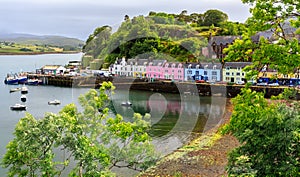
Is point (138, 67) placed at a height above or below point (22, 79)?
above

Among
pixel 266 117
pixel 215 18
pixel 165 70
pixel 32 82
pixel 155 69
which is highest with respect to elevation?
pixel 215 18

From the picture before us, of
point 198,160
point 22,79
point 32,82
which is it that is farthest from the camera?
point 22,79

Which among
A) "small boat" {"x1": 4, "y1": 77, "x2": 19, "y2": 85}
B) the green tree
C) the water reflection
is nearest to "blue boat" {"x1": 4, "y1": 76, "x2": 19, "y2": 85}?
"small boat" {"x1": 4, "y1": 77, "x2": 19, "y2": 85}

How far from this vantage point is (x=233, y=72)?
145 feet

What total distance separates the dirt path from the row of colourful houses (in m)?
23.1

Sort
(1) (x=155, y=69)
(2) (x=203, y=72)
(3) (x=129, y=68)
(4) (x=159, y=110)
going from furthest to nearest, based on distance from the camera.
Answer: (3) (x=129, y=68) → (1) (x=155, y=69) → (2) (x=203, y=72) → (4) (x=159, y=110)

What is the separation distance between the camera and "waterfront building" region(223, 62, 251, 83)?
43469 millimetres

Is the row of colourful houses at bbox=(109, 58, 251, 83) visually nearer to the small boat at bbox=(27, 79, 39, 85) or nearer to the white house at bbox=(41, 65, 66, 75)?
the white house at bbox=(41, 65, 66, 75)

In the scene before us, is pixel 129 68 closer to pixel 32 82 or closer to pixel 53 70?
pixel 32 82

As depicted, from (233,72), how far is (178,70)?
7850 mm

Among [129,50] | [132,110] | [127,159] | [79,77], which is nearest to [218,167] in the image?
[127,159]

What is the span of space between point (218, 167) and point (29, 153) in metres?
8.85

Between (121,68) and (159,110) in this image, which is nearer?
(159,110)

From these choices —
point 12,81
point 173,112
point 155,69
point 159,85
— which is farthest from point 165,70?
point 12,81
